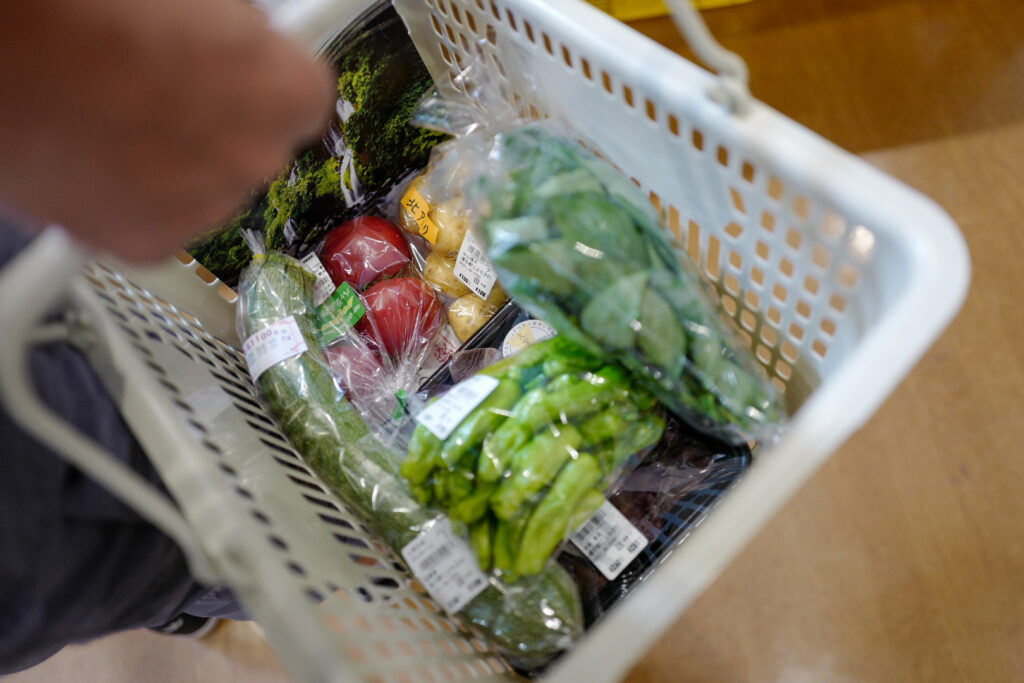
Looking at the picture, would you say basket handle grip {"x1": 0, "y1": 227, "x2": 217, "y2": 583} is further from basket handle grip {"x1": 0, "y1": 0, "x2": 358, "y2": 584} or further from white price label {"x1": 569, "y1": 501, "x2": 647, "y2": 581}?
white price label {"x1": 569, "y1": 501, "x2": 647, "y2": 581}

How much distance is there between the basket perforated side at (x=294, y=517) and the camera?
0.46 metres

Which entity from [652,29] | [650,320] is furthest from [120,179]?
[652,29]

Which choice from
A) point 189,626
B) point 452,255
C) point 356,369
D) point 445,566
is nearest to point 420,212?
point 452,255

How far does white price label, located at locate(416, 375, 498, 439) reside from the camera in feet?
1.79

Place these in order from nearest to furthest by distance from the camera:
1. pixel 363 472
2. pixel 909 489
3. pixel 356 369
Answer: pixel 363 472
pixel 356 369
pixel 909 489

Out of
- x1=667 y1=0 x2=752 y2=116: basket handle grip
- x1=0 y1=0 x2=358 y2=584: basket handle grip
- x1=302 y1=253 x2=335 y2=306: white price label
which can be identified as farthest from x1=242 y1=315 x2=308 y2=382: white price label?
x1=667 y1=0 x2=752 y2=116: basket handle grip

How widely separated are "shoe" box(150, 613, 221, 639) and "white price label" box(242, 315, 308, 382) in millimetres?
546

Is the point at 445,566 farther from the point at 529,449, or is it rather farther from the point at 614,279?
the point at 614,279

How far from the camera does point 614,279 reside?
1.65ft

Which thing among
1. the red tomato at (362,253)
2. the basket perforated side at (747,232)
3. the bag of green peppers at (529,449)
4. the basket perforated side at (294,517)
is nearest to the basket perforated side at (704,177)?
the basket perforated side at (747,232)

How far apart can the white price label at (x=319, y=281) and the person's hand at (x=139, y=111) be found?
1.58 feet

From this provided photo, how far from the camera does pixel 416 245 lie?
0.89 m

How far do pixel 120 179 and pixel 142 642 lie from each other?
46.5 inches

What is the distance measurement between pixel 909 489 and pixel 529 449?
758 millimetres
